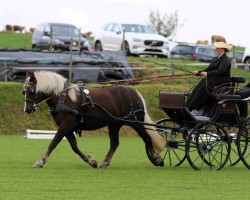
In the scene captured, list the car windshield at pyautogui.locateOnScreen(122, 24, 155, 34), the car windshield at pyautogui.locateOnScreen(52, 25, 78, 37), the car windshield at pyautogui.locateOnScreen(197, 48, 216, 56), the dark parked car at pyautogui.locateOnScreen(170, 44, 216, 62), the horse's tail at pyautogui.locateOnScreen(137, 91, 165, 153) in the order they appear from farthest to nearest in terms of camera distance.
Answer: the car windshield at pyautogui.locateOnScreen(197, 48, 216, 56) < the dark parked car at pyautogui.locateOnScreen(170, 44, 216, 62) < the car windshield at pyautogui.locateOnScreen(52, 25, 78, 37) < the car windshield at pyautogui.locateOnScreen(122, 24, 155, 34) < the horse's tail at pyautogui.locateOnScreen(137, 91, 165, 153)

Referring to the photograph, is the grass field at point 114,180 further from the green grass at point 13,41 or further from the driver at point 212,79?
the green grass at point 13,41

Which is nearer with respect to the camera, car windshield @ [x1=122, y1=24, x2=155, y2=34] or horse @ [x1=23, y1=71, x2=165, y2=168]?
horse @ [x1=23, y1=71, x2=165, y2=168]

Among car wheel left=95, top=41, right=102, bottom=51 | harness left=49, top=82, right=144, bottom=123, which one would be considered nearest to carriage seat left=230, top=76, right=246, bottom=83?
harness left=49, top=82, right=144, bottom=123

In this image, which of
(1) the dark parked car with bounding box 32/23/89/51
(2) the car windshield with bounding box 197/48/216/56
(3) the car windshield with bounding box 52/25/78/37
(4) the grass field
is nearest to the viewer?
(4) the grass field

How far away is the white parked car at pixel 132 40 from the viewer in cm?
3875

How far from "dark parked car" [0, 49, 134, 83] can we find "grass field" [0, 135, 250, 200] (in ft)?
35.8

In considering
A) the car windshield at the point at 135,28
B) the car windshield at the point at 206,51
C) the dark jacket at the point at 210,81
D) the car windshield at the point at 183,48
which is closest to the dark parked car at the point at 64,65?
the car windshield at the point at 135,28

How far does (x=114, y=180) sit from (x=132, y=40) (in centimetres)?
2486

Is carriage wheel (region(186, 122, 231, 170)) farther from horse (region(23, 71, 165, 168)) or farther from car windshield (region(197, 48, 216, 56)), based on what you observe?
car windshield (region(197, 48, 216, 56))

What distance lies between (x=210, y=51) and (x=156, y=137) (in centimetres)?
2770

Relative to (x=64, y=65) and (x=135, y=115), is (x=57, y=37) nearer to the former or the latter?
(x=64, y=65)

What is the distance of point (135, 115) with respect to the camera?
16969 mm

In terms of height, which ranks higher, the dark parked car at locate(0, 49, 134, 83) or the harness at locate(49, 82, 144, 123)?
the harness at locate(49, 82, 144, 123)

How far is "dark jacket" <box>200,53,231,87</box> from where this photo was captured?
16641 millimetres
